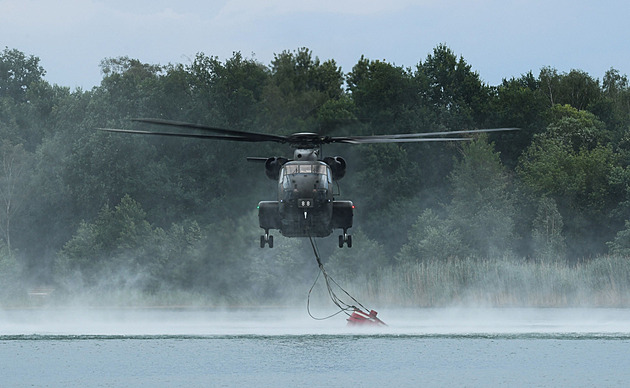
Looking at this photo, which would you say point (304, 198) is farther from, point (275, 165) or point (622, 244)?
point (622, 244)

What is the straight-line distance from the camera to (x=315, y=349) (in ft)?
207

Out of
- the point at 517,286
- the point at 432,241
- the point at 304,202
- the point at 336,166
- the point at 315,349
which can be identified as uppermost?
the point at 336,166

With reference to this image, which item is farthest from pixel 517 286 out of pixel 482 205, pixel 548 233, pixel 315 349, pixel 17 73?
pixel 17 73

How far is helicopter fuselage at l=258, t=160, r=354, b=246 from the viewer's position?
141 ft

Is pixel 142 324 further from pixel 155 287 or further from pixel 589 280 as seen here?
pixel 589 280

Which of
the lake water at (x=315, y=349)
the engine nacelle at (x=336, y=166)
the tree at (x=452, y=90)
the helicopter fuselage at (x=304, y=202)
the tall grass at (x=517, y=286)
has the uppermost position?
the tree at (x=452, y=90)

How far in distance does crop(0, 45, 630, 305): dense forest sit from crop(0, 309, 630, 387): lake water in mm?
3367

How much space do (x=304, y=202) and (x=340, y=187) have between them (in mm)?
50473

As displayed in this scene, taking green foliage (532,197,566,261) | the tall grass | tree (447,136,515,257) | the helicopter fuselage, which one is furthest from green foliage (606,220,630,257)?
the helicopter fuselage

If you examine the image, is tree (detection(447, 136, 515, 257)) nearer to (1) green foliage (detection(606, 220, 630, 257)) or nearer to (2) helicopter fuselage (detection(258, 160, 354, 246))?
(1) green foliage (detection(606, 220, 630, 257))

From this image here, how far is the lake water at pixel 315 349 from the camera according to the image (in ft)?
173

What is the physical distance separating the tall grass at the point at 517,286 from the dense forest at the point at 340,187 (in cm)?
11

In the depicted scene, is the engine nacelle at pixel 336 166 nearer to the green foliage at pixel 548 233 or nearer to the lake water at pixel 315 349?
the lake water at pixel 315 349

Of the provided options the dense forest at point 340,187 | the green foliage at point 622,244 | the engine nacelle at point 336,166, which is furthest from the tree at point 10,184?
the engine nacelle at point 336,166
